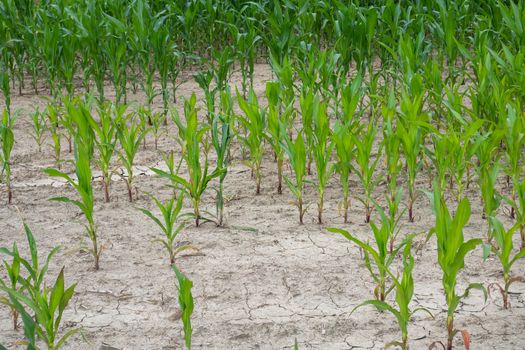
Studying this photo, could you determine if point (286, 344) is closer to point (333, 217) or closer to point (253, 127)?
point (333, 217)

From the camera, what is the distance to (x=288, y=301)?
3.15 m

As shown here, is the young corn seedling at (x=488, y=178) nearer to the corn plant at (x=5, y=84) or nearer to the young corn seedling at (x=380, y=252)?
the young corn seedling at (x=380, y=252)

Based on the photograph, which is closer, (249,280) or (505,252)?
(505,252)

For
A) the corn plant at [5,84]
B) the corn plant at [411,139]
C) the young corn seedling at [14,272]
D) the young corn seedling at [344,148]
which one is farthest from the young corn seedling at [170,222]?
the corn plant at [5,84]

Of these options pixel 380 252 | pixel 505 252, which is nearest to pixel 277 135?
pixel 380 252

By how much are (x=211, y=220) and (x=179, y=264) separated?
435mm

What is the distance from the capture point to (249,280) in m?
3.33

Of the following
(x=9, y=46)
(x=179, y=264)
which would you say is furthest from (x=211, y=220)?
(x=9, y=46)

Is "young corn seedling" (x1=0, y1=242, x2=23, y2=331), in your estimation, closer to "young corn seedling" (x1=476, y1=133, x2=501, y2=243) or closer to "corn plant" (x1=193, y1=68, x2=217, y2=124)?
"young corn seedling" (x1=476, y1=133, x2=501, y2=243)

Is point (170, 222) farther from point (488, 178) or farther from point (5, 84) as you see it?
point (5, 84)

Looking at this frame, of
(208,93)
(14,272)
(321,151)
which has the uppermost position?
(208,93)

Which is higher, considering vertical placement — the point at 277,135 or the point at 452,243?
the point at 277,135

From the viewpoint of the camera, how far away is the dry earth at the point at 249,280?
114 inches

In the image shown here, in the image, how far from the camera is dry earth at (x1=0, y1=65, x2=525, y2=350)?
291 cm
